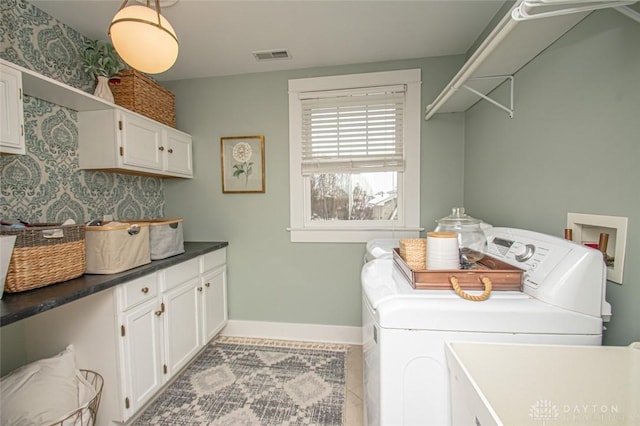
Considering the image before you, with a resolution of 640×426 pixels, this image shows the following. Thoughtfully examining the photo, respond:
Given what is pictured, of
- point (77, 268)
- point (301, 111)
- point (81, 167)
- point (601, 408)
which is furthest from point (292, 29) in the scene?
point (601, 408)

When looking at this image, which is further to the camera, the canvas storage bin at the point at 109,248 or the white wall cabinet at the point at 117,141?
the white wall cabinet at the point at 117,141

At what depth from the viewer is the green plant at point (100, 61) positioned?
→ 177 centimetres

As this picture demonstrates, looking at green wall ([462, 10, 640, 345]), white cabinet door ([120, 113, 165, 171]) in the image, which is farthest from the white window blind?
white cabinet door ([120, 113, 165, 171])

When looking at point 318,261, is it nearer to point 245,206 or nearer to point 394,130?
point 245,206

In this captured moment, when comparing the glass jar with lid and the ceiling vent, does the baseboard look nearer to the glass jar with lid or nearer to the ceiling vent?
the glass jar with lid

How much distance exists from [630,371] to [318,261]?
6.13 ft

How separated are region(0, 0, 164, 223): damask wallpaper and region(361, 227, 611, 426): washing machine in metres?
1.97

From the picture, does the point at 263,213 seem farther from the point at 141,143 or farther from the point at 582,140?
the point at 582,140

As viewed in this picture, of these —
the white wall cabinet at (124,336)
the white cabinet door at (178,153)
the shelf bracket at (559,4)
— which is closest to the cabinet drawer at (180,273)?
the white wall cabinet at (124,336)

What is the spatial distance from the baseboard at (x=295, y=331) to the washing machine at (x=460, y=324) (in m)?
1.46

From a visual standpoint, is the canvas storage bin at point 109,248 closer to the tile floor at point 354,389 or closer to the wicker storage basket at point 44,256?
the wicker storage basket at point 44,256

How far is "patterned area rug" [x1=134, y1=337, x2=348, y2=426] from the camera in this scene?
1554 mm

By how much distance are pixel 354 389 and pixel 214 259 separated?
146 centimetres

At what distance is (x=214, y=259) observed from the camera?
2.25 metres
